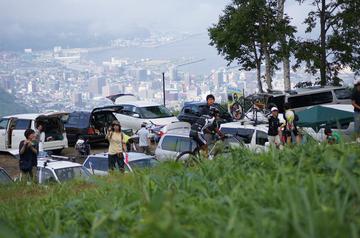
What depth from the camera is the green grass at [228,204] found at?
3504mm

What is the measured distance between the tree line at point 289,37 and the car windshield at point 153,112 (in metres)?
7.06

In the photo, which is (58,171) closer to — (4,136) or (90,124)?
(4,136)

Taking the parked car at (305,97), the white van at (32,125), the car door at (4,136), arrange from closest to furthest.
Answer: the white van at (32,125), the car door at (4,136), the parked car at (305,97)

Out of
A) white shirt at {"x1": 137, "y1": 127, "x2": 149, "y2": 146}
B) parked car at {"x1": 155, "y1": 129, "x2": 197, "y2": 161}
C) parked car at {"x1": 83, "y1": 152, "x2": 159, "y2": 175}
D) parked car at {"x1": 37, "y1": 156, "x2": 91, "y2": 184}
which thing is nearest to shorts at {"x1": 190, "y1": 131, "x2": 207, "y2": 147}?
parked car at {"x1": 83, "y1": 152, "x2": 159, "y2": 175}

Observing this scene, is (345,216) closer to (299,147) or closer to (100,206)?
(100,206)

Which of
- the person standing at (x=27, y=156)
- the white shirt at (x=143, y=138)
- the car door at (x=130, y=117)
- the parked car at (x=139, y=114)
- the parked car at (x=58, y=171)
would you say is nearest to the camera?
the person standing at (x=27, y=156)

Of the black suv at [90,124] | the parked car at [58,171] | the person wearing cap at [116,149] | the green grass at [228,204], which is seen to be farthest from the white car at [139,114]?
the green grass at [228,204]

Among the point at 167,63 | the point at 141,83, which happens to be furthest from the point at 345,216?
the point at 167,63

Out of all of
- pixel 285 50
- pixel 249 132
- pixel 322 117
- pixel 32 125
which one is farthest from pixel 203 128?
pixel 285 50

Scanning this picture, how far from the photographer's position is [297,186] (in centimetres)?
429

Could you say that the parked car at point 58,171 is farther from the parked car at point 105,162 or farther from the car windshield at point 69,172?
the parked car at point 105,162

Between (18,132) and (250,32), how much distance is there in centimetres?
1549

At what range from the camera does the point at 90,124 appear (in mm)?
24109

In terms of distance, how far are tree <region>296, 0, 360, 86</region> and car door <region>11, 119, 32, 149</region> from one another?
16.2m
